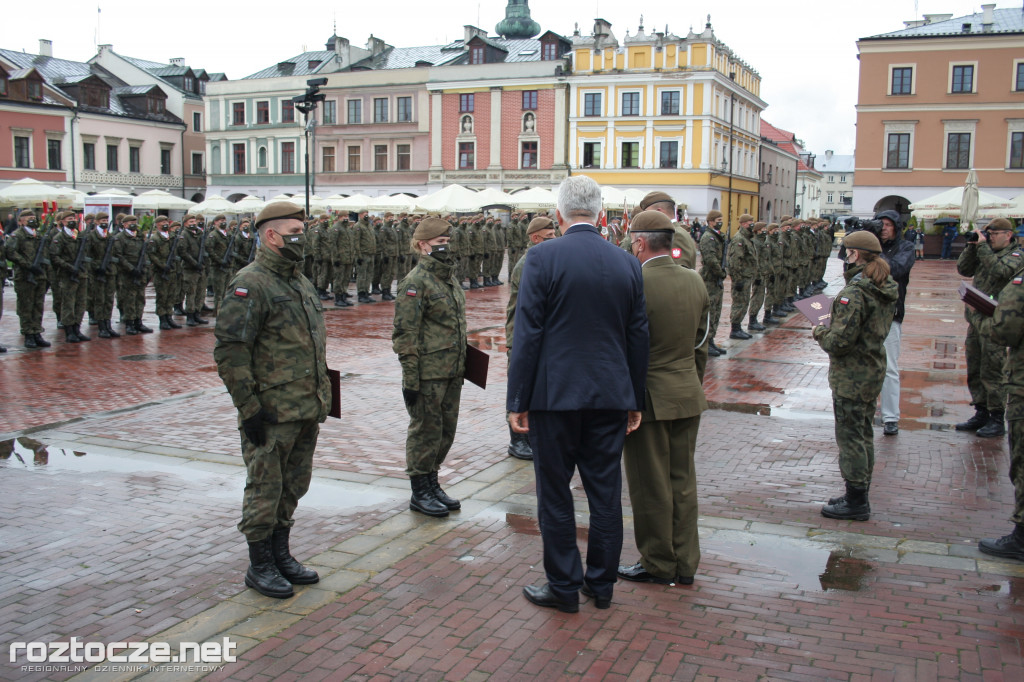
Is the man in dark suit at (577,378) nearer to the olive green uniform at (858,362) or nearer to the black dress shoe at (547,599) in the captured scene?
the black dress shoe at (547,599)

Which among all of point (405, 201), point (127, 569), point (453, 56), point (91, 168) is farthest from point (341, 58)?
point (127, 569)

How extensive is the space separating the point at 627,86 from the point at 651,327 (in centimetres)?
5007

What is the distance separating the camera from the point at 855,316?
5.91 m

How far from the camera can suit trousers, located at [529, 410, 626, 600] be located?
435 centimetres

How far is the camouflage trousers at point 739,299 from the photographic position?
565 inches

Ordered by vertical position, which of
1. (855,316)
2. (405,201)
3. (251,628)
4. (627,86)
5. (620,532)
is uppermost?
(627,86)

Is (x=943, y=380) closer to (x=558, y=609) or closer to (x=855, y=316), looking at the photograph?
(x=855, y=316)

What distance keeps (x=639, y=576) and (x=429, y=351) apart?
6.56ft

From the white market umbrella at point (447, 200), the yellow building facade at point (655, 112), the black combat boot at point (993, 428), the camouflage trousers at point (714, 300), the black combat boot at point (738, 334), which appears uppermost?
the yellow building facade at point (655, 112)

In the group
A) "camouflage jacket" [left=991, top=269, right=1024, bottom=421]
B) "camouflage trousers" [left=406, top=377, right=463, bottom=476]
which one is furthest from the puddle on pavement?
"camouflage trousers" [left=406, top=377, right=463, bottom=476]

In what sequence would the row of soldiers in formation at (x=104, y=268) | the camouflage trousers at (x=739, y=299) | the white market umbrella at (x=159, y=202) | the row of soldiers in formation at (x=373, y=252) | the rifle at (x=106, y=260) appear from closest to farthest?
the row of soldiers in formation at (x=104, y=268) → the camouflage trousers at (x=739, y=299) → the rifle at (x=106, y=260) → the row of soldiers in formation at (x=373, y=252) → the white market umbrella at (x=159, y=202)

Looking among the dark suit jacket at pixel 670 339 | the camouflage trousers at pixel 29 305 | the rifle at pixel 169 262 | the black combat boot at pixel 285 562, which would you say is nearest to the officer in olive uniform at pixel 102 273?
the rifle at pixel 169 262

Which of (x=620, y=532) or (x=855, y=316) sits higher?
(x=855, y=316)

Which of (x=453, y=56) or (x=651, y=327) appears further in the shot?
(x=453, y=56)
